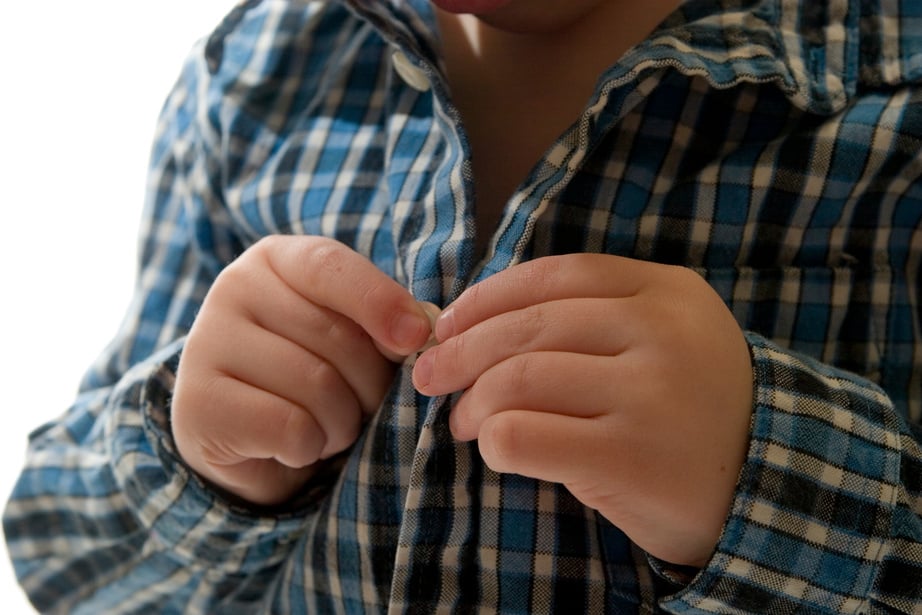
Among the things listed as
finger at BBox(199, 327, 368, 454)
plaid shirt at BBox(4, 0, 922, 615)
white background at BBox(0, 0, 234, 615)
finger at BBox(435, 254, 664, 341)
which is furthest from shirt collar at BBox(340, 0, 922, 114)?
white background at BBox(0, 0, 234, 615)

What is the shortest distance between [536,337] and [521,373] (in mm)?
22

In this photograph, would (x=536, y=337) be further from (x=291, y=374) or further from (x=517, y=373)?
(x=291, y=374)

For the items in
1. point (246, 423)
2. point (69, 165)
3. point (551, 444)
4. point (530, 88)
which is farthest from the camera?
point (69, 165)

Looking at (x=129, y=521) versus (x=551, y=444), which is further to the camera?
(x=129, y=521)

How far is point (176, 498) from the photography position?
1.99 ft

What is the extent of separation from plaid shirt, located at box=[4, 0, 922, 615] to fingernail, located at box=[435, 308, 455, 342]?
53 millimetres

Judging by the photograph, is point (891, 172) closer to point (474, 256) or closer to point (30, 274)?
point (474, 256)

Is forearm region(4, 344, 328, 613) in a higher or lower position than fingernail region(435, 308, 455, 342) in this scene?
lower

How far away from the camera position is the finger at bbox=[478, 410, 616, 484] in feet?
1.36

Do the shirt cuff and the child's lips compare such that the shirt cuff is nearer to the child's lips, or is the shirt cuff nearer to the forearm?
the forearm

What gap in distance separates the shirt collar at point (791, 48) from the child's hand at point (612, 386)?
12cm

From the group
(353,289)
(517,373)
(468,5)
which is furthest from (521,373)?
(468,5)

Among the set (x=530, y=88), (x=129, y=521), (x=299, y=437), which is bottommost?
(x=129, y=521)

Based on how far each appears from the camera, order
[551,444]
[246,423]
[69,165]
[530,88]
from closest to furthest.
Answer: [551,444] < [246,423] < [530,88] < [69,165]
